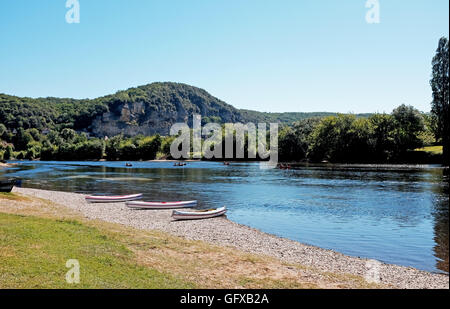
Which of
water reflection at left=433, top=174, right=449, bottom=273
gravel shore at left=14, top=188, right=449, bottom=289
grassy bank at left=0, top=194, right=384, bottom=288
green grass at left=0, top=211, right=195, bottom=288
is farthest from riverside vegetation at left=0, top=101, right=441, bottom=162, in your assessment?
green grass at left=0, top=211, right=195, bottom=288

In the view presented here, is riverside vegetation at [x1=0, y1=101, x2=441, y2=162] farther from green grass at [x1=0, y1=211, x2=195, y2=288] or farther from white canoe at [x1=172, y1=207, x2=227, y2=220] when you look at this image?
green grass at [x1=0, y1=211, x2=195, y2=288]

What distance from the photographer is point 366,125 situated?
13562cm

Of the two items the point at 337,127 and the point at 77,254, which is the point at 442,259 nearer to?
the point at 77,254

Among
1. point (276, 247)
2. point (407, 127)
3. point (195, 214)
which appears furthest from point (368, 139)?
point (276, 247)

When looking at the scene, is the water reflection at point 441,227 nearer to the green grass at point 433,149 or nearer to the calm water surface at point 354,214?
the calm water surface at point 354,214

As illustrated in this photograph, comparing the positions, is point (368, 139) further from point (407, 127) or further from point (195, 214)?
point (195, 214)

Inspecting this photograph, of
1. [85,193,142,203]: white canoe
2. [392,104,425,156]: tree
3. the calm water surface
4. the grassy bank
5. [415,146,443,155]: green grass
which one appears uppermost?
[392,104,425,156]: tree

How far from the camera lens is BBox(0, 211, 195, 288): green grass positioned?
12.3 meters

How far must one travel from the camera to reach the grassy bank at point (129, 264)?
12.8 meters

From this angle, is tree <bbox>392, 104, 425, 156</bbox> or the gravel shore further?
tree <bbox>392, 104, 425, 156</bbox>

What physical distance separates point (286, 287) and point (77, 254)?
8564 millimetres

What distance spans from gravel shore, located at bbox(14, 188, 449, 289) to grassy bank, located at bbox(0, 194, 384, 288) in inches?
67.1

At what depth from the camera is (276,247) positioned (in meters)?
22.6

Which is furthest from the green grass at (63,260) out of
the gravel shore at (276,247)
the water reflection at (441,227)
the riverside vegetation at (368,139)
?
the riverside vegetation at (368,139)
